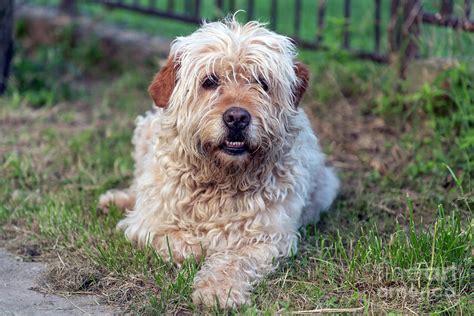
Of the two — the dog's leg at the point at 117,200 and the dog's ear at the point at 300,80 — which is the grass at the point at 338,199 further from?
the dog's ear at the point at 300,80

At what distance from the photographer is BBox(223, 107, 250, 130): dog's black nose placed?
13.6ft

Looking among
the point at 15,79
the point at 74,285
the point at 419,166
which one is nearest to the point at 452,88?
the point at 419,166

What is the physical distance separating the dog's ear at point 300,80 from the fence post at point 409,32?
2.40 m

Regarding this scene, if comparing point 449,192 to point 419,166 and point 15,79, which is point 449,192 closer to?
point 419,166

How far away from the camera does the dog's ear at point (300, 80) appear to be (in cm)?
464

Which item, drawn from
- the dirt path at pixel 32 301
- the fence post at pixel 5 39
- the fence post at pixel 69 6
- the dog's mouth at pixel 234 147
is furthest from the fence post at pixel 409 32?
the fence post at pixel 69 6

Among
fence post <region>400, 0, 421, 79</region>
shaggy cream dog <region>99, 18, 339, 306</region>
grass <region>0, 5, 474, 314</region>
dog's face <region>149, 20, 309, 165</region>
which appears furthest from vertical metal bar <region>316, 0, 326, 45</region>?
dog's face <region>149, 20, 309, 165</region>

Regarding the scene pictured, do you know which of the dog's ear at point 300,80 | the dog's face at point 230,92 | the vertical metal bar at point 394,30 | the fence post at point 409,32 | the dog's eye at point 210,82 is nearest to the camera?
the dog's face at point 230,92

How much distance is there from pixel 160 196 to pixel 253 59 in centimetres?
97

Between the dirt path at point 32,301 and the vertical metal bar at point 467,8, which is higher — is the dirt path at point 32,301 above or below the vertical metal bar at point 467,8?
→ below

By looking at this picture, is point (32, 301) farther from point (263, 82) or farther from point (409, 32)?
point (409, 32)

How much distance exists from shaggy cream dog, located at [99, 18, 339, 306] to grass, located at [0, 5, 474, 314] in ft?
0.52

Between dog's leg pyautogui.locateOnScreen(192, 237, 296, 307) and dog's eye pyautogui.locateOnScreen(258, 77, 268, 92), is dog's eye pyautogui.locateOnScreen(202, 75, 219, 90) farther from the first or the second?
dog's leg pyautogui.locateOnScreen(192, 237, 296, 307)

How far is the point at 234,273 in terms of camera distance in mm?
4152
